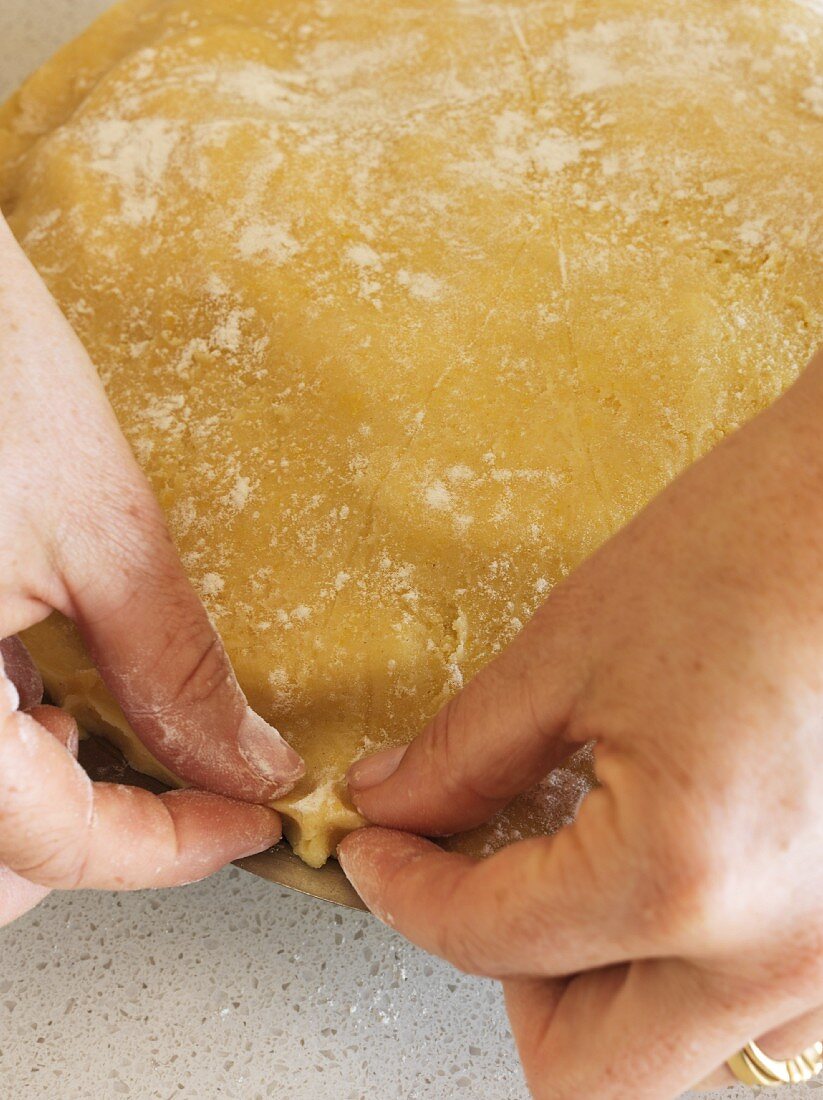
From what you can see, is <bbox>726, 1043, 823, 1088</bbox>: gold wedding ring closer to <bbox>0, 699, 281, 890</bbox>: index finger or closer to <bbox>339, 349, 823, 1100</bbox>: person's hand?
<bbox>339, 349, 823, 1100</bbox>: person's hand

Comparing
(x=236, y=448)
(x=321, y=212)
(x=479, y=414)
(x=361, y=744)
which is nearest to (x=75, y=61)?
(x=321, y=212)

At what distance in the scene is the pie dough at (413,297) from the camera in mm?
1128

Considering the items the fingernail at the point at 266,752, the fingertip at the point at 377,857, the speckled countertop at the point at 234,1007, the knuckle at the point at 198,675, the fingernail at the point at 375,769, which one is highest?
the knuckle at the point at 198,675

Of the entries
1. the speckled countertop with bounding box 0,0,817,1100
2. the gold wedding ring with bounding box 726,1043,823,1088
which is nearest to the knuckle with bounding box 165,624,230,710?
the speckled countertop with bounding box 0,0,817,1100

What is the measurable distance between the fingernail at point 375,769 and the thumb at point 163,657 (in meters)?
0.07

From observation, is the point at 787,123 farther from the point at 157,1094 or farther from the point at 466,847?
the point at 157,1094

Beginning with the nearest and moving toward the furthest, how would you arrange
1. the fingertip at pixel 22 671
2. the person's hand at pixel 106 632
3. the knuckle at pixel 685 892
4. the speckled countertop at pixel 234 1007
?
the knuckle at pixel 685 892 → the person's hand at pixel 106 632 → the fingertip at pixel 22 671 → the speckled countertop at pixel 234 1007

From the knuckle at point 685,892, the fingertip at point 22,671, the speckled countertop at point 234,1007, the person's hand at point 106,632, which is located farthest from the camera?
the speckled countertop at point 234,1007

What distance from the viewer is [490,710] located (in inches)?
34.6

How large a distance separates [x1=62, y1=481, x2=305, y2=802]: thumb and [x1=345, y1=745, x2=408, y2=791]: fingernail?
71mm

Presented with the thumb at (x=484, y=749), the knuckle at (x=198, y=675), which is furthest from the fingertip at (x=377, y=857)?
the knuckle at (x=198, y=675)

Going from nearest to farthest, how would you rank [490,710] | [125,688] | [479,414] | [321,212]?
[490,710], [125,688], [479,414], [321,212]

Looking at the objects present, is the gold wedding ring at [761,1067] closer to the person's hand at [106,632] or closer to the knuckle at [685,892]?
the knuckle at [685,892]

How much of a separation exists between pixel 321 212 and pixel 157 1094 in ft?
3.91
